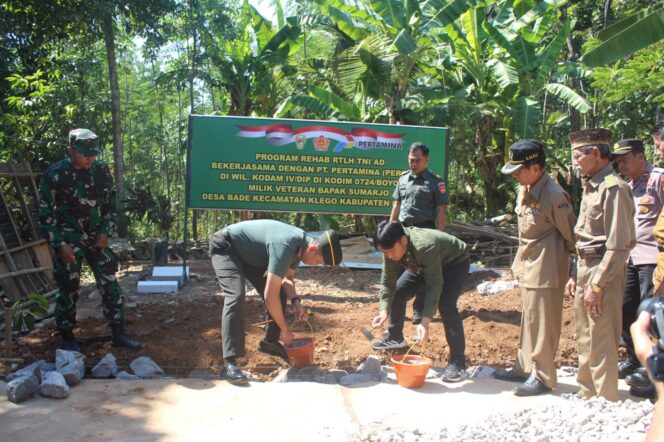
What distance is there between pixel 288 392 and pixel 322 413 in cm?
38

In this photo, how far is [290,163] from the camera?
733 centimetres

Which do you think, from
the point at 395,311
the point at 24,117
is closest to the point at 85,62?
the point at 24,117

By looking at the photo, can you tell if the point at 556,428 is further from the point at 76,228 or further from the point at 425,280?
the point at 76,228

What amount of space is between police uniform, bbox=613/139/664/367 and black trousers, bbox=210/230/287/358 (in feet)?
9.02

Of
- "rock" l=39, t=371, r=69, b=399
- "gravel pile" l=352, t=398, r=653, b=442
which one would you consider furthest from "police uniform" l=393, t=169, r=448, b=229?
"rock" l=39, t=371, r=69, b=399

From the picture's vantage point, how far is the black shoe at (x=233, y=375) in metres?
4.07

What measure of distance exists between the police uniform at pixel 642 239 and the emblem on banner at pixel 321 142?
12.5ft

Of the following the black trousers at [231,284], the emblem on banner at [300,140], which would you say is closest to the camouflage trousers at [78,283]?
the black trousers at [231,284]

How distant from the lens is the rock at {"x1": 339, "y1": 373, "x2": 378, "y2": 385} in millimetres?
4227

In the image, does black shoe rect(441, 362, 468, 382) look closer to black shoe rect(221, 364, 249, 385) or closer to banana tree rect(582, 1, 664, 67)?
black shoe rect(221, 364, 249, 385)

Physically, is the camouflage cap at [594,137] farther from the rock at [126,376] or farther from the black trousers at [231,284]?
the rock at [126,376]

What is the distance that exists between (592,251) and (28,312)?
15.7 feet

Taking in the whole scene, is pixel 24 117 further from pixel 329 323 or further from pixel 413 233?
pixel 413 233

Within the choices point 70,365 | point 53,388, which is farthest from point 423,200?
point 53,388
